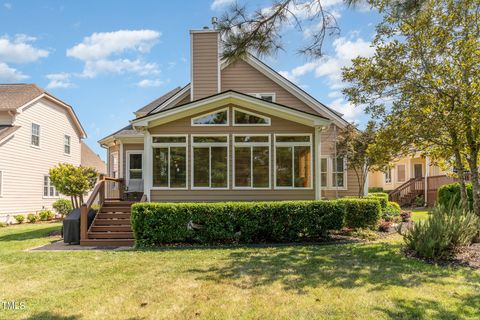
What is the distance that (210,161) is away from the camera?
450 inches

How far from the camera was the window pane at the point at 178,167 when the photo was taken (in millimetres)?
11445

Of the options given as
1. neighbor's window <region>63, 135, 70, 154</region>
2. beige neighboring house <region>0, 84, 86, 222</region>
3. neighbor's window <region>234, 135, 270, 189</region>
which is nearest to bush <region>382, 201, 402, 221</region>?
neighbor's window <region>234, 135, 270, 189</region>

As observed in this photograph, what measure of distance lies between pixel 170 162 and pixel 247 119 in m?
3.09

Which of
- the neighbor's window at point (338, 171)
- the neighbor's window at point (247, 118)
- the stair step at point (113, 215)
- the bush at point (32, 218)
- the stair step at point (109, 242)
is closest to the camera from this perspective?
the stair step at point (109, 242)

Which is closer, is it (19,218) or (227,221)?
(227,221)

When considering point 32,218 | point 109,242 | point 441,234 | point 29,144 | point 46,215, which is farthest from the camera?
point 29,144

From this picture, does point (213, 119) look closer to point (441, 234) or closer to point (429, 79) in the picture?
point (429, 79)

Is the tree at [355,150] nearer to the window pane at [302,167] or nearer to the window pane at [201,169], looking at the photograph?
the window pane at [302,167]

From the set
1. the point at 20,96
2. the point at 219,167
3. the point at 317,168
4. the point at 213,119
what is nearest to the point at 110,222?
the point at 219,167

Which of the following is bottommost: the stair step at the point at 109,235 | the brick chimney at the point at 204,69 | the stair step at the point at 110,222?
the stair step at the point at 109,235

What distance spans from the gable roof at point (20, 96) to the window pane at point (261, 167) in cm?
1349

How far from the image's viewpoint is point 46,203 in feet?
63.9

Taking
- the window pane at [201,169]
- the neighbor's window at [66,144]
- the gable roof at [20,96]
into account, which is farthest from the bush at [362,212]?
the neighbor's window at [66,144]

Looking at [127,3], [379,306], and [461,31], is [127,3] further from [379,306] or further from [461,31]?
[379,306]
